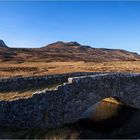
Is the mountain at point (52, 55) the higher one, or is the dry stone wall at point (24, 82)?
the mountain at point (52, 55)

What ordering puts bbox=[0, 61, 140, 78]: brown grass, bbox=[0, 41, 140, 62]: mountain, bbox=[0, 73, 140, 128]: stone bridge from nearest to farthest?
bbox=[0, 73, 140, 128]: stone bridge, bbox=[0, 61, 140, 78]: brown grass, bbox=[0, 41, 140, 62]: mountain

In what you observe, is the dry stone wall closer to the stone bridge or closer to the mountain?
the stone bridge

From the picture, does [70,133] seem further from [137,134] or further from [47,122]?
[137,134]

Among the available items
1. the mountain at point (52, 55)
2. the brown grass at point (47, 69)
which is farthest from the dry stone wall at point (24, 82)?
the mountain at point (52, 55)

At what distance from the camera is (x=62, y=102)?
79.2 ft

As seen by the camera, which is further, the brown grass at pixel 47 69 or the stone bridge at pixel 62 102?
the brown grass at pixel 47 69

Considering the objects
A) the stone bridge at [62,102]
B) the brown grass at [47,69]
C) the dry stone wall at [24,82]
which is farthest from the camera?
the brown grass at [47,69]

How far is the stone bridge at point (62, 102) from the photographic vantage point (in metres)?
22.2

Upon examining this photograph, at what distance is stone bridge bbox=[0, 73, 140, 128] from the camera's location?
22.2m

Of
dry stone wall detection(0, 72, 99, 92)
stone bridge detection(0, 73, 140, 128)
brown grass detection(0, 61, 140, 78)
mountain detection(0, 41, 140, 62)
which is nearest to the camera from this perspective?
stone bridge detection(0, 73, 140, 128)

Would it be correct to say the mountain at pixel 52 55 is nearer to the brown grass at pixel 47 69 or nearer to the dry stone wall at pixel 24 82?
the brown grass at pixel 47 69

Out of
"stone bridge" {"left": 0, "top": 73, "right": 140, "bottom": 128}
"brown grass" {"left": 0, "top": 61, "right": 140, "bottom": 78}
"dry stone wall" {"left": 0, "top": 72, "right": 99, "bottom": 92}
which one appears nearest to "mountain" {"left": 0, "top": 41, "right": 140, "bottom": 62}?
"brown grass" {"left": 0, "top": 61, "right": 140, "bottom": 78}

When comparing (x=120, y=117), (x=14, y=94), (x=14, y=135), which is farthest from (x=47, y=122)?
(x=120, y=117)

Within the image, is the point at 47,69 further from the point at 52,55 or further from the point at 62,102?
the point at 52,55
